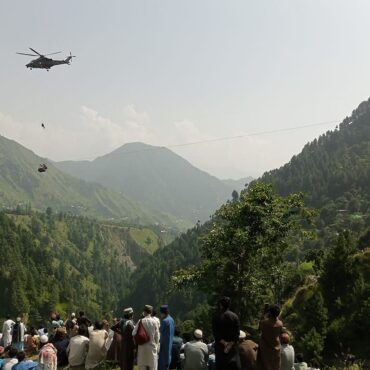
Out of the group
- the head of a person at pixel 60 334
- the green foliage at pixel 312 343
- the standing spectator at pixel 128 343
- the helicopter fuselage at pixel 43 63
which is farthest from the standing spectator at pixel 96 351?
the helicopter fuselage at pixel 43 63

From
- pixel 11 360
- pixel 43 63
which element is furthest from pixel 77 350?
pixel 43 63

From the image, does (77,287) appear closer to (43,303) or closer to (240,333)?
(43,303)

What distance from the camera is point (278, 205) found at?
26.9 metres

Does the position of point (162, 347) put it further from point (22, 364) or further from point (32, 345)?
point (32, 345)

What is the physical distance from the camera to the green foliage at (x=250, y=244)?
26.5 meters

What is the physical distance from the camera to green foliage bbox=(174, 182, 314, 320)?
26500 mm

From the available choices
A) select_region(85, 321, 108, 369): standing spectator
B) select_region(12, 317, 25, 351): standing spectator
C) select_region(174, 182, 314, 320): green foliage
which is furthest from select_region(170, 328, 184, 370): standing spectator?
select_region(174, 182, 314, 320): green foliage

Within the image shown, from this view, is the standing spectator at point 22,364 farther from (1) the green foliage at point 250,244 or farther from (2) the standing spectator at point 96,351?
(1) the green foliage at point 250,244

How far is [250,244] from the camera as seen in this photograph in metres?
26.7

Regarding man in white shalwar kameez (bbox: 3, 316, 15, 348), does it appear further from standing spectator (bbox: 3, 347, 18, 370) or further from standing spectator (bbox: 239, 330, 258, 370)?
standing spectator (bbox: 239, 330, 258, 370)

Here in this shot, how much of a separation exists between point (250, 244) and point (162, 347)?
14.4 m

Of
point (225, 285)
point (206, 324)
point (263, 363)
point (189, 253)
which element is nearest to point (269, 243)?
point (225, 285)

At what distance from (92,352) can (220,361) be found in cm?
617

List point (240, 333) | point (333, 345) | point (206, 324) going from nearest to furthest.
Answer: point (240, 333) < point (333, 345) < point (206, 324)
